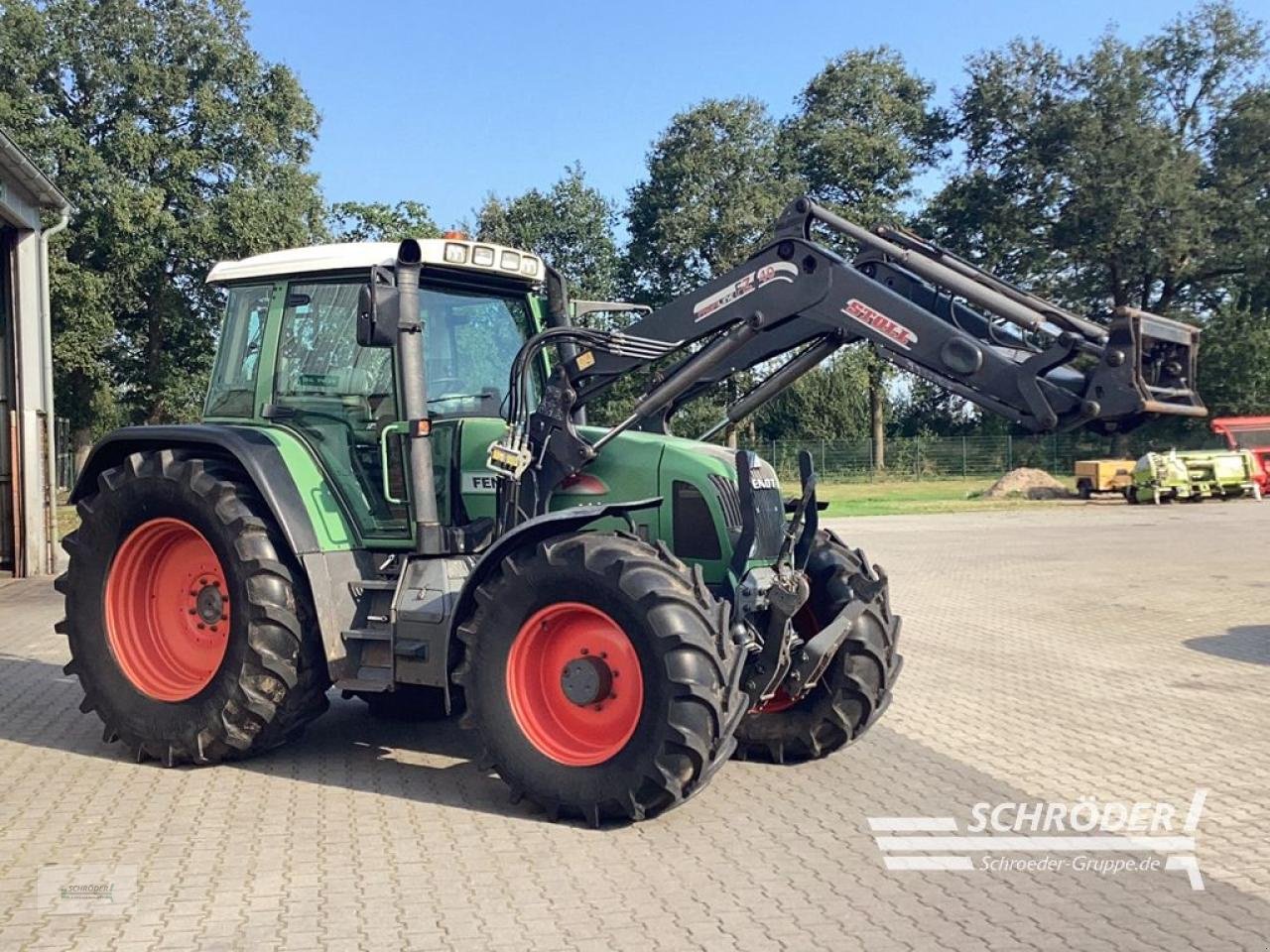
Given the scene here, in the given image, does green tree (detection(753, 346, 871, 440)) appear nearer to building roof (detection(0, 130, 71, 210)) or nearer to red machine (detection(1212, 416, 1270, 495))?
red machine (detection(1212, 416, 1270, 495))

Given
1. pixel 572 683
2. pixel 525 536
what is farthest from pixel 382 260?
pixel 572 683

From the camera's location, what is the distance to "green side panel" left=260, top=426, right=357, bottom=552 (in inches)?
250

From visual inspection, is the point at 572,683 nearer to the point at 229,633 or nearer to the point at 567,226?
the point at 229,633

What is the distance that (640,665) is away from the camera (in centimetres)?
520

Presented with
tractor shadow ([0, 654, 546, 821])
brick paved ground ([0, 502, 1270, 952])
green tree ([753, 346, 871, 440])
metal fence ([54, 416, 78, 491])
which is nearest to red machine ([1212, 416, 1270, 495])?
green tree ([753, 346, 871, 440])

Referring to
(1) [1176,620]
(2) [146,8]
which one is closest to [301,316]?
(1) [1176,620]

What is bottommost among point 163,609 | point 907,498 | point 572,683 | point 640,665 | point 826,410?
point 907,498

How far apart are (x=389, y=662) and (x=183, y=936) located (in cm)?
201

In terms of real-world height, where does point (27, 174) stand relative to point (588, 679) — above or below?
above

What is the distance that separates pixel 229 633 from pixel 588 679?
83.2 inches

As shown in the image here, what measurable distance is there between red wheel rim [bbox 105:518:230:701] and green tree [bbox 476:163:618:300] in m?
46.3

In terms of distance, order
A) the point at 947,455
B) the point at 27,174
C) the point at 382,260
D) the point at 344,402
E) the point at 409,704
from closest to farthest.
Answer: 1. the point at 382,260
2. the point at 344,402
3. the point at 409,704
4. the point at 27,174
5. the point at 947,455

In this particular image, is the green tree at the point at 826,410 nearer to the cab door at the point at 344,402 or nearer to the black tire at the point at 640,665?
the cab door at the point at 344,402

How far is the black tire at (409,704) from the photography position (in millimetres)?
7344
